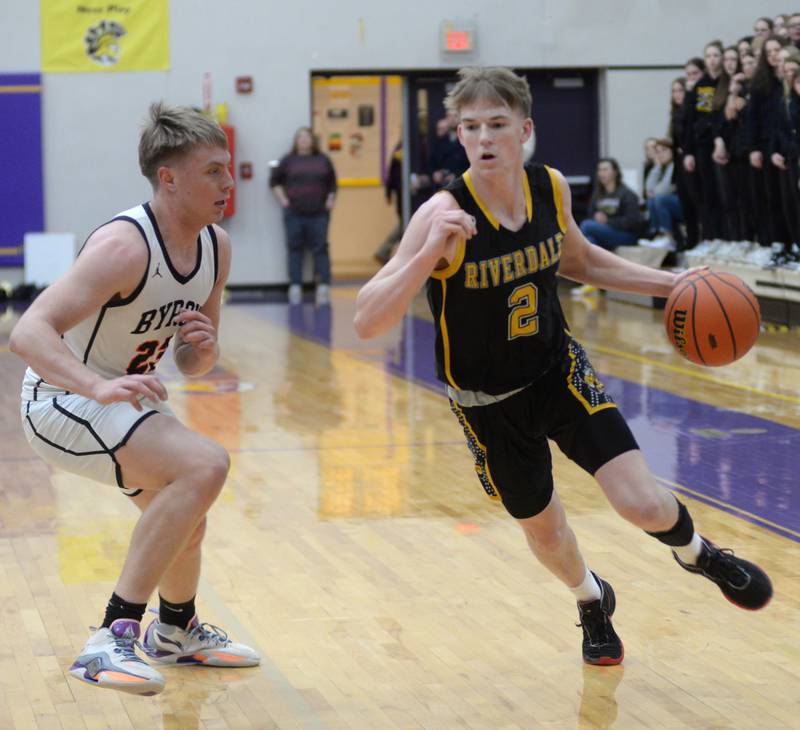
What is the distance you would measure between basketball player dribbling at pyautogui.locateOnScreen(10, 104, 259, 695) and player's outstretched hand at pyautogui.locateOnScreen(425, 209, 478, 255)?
2.03 feet

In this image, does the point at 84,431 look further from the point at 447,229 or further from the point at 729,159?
the point at 729,159

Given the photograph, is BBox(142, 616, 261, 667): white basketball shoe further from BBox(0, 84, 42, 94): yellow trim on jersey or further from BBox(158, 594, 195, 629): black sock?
BBox(0, 84, 42, 94): yellow trim on jersey

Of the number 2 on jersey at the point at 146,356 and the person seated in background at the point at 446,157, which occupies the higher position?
the person seated in background at the point at 446,157

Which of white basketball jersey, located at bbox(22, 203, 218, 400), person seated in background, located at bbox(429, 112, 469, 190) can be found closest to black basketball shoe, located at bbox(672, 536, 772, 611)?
white basketball jersey, located at bbox(22, 203, 218, 400)

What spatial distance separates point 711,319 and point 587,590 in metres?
0.90

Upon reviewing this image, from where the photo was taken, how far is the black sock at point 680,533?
388 centimetres

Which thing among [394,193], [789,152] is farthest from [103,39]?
[789,152]

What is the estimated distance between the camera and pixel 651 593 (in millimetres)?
4902

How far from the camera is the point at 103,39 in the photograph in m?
16.3

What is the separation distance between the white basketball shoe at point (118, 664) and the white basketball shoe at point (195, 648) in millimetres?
561

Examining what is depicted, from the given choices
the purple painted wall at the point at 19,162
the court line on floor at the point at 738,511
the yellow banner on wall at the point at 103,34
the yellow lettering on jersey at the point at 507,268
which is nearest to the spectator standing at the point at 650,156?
the yellow banner on wall at the point at 103,34

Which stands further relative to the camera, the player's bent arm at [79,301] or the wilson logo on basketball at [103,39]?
the wilson logo on basketball at [103,39]

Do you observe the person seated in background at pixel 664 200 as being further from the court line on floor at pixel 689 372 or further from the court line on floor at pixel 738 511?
the court line on floor at pixel 738 511

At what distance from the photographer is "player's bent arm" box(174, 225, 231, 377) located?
3.89 metres
